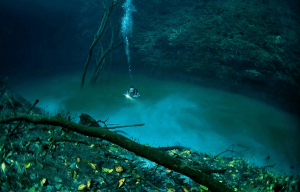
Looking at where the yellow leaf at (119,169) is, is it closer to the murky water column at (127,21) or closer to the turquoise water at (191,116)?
the turquoise water at (191,116)

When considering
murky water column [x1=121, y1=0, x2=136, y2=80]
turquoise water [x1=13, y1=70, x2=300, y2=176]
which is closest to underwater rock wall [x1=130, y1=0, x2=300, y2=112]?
murky water column [x1=121, y1=0, x2=136, y2=80]

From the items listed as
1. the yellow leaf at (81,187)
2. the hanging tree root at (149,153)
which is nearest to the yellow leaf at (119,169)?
the yellow leaf at (81,187)

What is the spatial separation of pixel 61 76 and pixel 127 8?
11.2m

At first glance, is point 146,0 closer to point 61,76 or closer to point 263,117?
point 61,76

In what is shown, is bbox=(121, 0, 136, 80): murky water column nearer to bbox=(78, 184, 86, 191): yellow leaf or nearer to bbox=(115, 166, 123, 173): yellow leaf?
bbox=(115, 166, 123, 173): yellow leaf

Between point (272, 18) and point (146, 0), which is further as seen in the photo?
point (146, 0)

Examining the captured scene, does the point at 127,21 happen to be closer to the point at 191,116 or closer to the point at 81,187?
the point at 191,116

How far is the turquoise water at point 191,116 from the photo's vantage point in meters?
6.75

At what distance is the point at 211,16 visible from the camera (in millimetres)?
14875

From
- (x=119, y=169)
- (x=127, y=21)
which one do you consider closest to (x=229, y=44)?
(x=127, y=21)

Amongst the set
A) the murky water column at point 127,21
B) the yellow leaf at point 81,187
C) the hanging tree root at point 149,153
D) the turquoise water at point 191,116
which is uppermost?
the murky water column at point 127,21

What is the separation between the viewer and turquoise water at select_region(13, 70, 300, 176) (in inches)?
266

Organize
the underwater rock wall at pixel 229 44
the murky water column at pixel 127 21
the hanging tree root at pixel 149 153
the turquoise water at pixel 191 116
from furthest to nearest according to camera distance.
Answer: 1. the murky water column at pixel 127 21
2. the underwater rock wall at pixel 229 44
3. the turquoise water at pixel 191 116
4. the hanging tree root at pixel 149 153

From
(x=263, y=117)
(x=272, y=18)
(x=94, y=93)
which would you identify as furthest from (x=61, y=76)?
(x=272, y=18)
